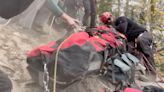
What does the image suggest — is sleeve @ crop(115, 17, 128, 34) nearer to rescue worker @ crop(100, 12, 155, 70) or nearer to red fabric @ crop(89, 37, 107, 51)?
rescue worker @ crop(100, 12, 155, 70)

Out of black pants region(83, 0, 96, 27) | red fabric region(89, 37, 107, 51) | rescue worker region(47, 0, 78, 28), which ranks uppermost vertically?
rescue worker region(47, 0, 78, 28)

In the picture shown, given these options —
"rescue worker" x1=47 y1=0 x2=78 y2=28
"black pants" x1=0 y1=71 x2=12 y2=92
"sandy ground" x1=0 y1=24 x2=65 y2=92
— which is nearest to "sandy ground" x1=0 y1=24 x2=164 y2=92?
"sandy ground" x1=0 y1=24 x2=65 y2=92

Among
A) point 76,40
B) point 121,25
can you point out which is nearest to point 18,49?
point 76,40

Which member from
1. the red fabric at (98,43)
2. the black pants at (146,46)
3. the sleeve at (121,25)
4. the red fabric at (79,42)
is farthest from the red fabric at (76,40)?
the sleeve at (121,25)

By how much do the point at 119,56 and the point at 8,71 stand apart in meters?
1.70

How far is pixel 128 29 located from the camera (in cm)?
805

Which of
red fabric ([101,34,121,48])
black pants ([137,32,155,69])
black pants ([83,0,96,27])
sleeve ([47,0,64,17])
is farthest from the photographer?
black pants ([83,0,96,27])

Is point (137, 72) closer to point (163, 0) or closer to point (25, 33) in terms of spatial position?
point (25, 33)

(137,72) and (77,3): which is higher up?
(77,3)

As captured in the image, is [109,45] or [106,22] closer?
[109,45]

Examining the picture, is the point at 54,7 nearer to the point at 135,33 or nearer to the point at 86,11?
the point at 135,33

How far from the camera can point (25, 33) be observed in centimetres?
739

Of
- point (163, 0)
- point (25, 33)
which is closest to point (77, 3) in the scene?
point (25, 33)

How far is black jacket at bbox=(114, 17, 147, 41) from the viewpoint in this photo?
308 inches
